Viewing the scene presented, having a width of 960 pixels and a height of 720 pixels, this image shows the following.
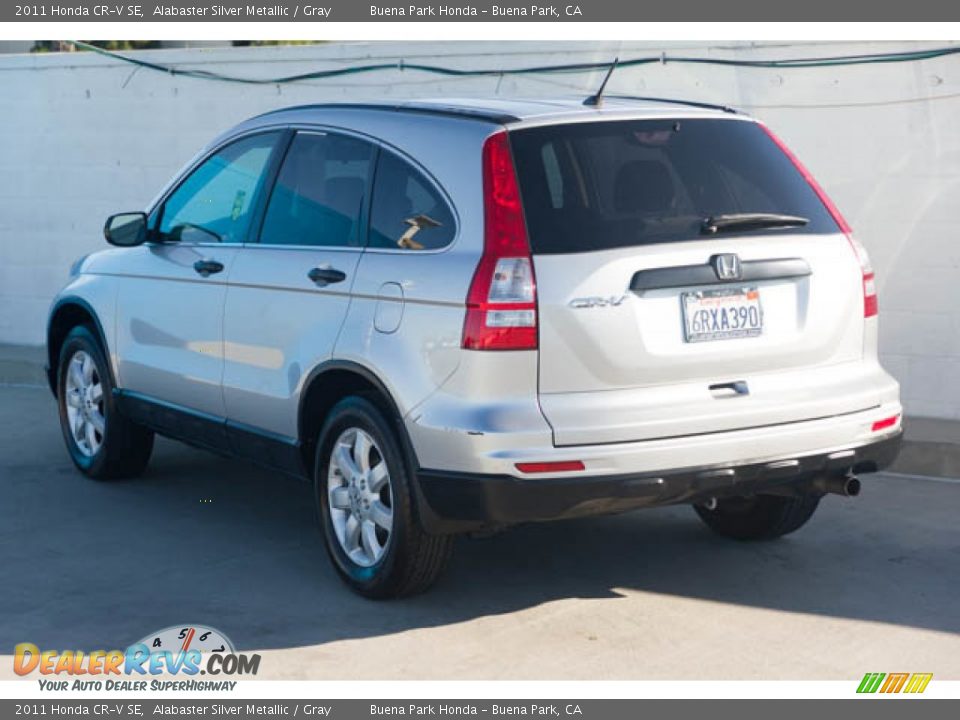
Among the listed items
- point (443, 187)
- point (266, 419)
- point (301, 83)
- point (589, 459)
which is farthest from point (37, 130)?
point (589, 459)

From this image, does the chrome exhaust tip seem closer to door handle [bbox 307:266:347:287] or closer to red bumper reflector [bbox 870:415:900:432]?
red bumper reflector [bbox 870:415:900:432]

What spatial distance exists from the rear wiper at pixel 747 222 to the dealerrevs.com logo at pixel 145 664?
86.2 inches

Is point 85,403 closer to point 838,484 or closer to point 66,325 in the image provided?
point 66,325

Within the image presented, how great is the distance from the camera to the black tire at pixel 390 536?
18.5 feet

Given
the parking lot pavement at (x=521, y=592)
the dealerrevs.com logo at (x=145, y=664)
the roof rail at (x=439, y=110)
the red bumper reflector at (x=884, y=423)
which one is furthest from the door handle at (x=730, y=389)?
the dealerrevs.com logo at (x=145, y=664)

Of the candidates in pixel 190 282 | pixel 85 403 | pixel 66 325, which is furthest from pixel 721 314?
pixel 66 325

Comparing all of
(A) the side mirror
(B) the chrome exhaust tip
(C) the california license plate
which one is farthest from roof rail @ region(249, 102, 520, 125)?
(B) the chrome exhaust tip

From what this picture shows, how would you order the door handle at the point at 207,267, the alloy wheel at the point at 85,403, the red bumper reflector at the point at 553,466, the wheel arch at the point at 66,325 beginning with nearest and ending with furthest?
the red bumper reflector at the point at 553,466 → the door handle at the point at 207,267 → the wheel arch at the point at 66,325 → the alloy wheel at the point at 85,403

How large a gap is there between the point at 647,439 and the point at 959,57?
461cm

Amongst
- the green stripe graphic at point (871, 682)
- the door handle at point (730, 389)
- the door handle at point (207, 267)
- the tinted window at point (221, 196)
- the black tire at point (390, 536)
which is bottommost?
the green stripe graphic at point (871, 682)

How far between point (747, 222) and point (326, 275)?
1620mm

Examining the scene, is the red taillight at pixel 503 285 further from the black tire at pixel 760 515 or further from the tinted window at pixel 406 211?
the black tire at pixel 760 515

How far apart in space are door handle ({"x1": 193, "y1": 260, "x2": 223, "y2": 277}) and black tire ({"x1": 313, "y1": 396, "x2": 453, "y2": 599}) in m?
1.07

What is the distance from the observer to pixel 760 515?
6.68 m
